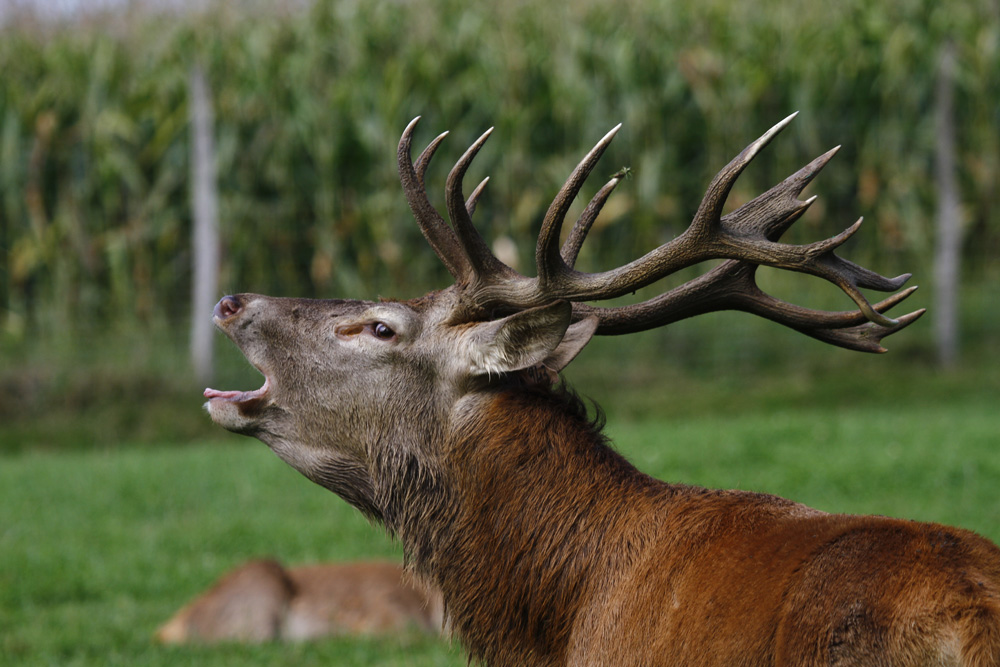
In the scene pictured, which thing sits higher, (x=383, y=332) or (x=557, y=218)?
(x=557, y=218)

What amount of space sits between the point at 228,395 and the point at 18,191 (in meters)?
10.1

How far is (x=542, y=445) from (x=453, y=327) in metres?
0.50

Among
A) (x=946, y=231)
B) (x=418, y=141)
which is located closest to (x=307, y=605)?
(x=418, y=141)

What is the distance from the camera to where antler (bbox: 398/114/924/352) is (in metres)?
3.66

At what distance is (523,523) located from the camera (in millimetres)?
3660

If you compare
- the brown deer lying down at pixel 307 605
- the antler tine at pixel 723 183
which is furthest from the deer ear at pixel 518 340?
the brown deer lying down at pixel 307 605

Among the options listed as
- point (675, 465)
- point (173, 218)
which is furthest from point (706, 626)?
point (173, 218)

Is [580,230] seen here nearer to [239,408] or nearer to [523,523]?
[523,523]

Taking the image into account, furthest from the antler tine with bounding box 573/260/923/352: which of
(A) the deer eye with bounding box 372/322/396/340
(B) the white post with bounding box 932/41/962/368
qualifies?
(B) the white post with bounding box 932/41/962/368

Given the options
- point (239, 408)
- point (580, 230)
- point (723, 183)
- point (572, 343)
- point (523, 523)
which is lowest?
point (523, 523)

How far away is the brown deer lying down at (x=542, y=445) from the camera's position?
3.18 meters

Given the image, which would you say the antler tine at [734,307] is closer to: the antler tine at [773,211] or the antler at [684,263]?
the antler at [684,263]

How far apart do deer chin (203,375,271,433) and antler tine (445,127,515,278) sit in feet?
2.63

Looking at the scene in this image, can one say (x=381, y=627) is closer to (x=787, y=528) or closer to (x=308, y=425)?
(x=308, y=425)
